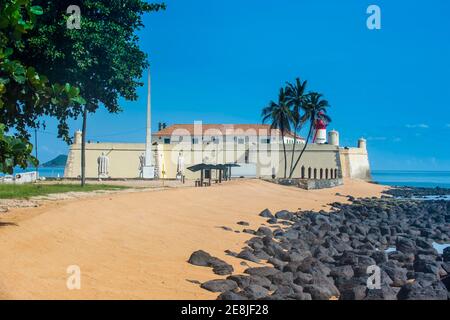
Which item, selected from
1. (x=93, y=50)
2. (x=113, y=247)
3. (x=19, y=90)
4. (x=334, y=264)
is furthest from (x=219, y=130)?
(x=19, y=90)

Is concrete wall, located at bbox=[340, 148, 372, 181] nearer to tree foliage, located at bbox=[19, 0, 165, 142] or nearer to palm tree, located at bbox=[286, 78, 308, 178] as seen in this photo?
palm tree, located at bbox=[286, 78, 308, 178]

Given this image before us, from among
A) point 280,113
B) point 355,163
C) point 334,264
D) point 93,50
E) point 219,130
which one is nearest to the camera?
point 334,264

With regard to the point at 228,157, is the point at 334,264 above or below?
below

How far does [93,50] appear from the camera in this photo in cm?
2227

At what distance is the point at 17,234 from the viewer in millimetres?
10633

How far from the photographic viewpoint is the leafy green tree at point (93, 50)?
19.8m

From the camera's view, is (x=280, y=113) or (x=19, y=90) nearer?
(x=19, y=90)

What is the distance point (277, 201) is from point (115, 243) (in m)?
18.7

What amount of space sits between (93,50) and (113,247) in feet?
44.1

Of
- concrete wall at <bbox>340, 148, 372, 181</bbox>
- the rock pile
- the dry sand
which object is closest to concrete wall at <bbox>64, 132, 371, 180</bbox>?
concrete wall at <bbox>340, 148, 372, 181</bbox>

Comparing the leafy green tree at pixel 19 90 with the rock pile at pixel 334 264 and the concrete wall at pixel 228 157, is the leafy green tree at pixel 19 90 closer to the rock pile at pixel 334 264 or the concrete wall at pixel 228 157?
the rock pile at pixel 334 264

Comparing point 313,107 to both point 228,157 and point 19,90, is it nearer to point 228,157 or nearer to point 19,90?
point 228,157
